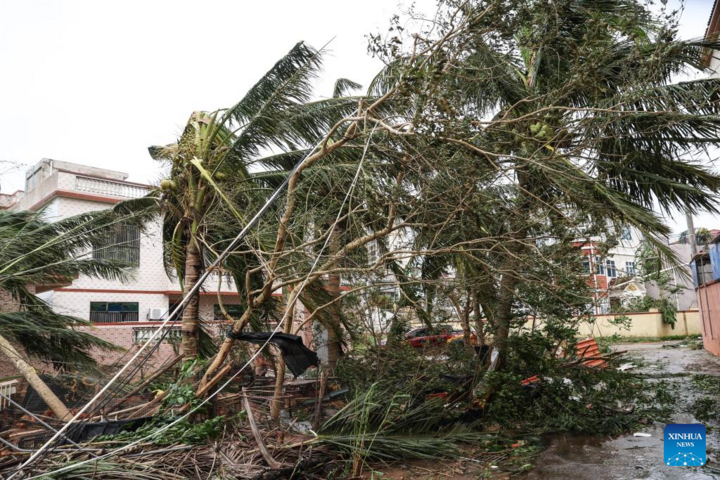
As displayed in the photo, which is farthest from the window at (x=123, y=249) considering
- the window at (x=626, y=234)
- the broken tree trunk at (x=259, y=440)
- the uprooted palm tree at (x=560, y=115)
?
the window at (x=626, y=234)

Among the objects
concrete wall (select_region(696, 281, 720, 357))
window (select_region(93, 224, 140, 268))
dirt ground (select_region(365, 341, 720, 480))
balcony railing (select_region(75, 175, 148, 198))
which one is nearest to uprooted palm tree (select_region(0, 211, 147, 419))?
window (select_region(93, 224, 140, 268))

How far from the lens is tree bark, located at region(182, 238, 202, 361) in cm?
814

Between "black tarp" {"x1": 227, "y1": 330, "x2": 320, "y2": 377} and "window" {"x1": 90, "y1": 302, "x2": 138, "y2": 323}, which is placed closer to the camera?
"black tarp" {"x1": 227, "y1": 330, "x2": 320, "y2": 377}

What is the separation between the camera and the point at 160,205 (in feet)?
29.2

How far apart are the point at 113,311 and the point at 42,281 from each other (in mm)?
10719

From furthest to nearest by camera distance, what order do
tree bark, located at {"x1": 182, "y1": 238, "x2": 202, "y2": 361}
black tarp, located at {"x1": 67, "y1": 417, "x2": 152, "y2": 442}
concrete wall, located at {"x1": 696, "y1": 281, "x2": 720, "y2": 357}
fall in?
concrete wall, located at {"x1": 696, "y1": 281, "x2": 720, "y2": 357} < tree bark, located at {"x1": 182, "y1": 238, "x2": 202, "y2": 361} < black tarp, located at {"x1": 67, "y1": 417, "x2": 152, "y2": 442}

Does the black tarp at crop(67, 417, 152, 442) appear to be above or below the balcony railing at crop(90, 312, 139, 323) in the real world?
below

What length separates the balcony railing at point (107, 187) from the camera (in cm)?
1872

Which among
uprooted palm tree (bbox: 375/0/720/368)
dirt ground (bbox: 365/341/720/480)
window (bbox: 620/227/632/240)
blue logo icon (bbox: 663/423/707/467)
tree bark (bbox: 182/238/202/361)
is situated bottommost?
dirt ground (bbox: 365/341/720/480)

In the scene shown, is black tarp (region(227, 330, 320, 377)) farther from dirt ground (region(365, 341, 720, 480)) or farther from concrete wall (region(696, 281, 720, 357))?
concrete wall (region(696, 281, 720, 357))

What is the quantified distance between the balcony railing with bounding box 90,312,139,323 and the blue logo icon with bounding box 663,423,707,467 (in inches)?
737

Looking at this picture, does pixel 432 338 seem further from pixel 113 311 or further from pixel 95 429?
pixel 113 311

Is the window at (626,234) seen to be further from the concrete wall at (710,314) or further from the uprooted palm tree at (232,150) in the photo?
the concrete wall at (710,314)

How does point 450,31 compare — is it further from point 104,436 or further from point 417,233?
point 104,436
